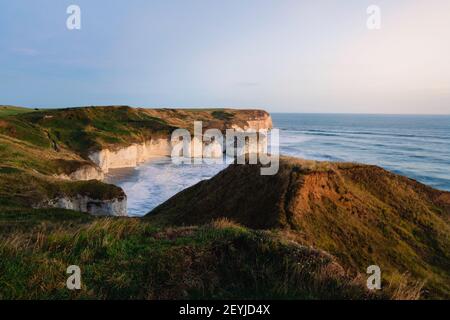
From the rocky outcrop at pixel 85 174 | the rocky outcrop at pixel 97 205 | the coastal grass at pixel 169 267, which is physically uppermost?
the coastal grass at pixel 169 267

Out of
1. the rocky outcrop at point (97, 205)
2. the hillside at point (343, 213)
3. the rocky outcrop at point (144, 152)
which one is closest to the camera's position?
the hillside at point (343, 213)

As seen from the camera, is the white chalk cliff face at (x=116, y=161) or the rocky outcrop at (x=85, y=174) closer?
the white chalk cliff face at (x=116, y=161)

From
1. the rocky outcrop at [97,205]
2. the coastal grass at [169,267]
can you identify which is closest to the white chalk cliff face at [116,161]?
the rocky outcrop at [97,205]

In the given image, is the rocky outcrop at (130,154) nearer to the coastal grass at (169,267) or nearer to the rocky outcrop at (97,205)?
the rocky outcrop at (97,205)

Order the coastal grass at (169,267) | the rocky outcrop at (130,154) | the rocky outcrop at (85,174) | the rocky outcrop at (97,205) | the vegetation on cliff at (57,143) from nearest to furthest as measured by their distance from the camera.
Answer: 1. the coastal grass at (169,267)
2. the vegetation on cliff at (57,143)
3. the rocky outcrop at (97,205)
4. the rocky outcrop at (85,174)
5. the rocky outcrop at (130,154)

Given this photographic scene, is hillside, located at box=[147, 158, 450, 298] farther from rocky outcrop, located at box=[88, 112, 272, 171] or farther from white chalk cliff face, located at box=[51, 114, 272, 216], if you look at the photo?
rocky outcrop, located at box=[88, 112, 272, 171]

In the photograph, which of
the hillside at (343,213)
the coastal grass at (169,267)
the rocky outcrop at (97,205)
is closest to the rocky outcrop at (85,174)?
the rocky outcrop at (97,205)

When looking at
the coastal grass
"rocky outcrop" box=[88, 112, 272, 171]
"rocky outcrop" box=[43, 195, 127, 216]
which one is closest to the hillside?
the coastal grass

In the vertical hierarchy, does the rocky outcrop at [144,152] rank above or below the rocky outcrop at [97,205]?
above

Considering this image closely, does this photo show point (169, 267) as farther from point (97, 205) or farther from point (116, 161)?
point (116, 161)
